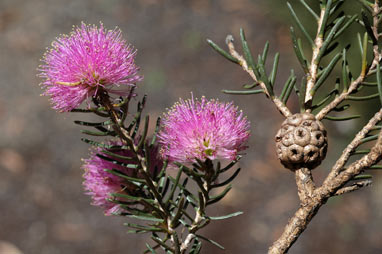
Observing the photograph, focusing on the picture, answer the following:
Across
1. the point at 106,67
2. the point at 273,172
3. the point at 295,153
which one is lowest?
the point at 295,153

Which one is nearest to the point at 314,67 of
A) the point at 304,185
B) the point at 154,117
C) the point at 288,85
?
the point at 288,85

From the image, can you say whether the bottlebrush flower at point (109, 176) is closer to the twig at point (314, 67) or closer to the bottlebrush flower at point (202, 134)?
the bottlebrush flower at point (202, 134)

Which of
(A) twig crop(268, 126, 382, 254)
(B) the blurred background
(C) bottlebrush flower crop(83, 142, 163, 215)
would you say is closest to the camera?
(A) twig crop(268, 126, 382, 254)

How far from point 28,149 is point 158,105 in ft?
2.79

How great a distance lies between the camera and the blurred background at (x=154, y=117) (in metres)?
2.43

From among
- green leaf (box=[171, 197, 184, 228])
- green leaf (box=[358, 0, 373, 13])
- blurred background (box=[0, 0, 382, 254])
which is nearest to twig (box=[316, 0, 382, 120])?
green leaf (box=[358, 0, 373, 13])

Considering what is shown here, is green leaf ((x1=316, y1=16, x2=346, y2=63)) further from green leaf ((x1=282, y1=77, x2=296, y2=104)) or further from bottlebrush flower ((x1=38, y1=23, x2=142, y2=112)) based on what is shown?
bottlebrush flower ((x1=38, y1=23, x2=142, y2=112))

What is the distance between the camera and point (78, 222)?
99.0 inches

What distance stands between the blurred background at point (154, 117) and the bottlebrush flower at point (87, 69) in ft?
5.23

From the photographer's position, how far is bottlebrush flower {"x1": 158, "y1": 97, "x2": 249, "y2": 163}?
510 millimetres

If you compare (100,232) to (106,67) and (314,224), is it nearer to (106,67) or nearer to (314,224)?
(314,224)

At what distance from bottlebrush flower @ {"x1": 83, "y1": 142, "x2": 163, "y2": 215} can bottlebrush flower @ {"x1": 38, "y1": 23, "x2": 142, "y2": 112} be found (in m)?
0.07

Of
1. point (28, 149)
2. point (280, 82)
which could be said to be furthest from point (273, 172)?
point (28, 149)

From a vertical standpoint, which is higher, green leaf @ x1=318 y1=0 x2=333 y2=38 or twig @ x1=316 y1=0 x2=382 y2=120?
green leaf @ x1=318 y1=0 x2=333 y2=38
